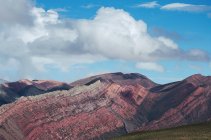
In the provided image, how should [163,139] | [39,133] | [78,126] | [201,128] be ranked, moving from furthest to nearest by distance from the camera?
[78,126] → [39,133] → [201,128] → [163,139]

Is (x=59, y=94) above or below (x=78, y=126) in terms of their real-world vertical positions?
above

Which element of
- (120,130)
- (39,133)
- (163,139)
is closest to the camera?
(163,139)

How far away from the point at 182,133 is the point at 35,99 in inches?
4080

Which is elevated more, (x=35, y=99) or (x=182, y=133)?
(x=35, y=99)

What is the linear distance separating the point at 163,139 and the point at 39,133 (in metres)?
84.7

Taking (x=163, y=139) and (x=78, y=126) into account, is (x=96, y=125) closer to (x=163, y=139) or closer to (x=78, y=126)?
(x=78, y=126)

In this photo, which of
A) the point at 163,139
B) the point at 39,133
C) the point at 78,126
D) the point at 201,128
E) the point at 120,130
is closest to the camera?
the point at 163,139

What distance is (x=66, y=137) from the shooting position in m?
168

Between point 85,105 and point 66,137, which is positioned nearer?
point 66,137

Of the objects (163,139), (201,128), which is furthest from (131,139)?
(201,128)

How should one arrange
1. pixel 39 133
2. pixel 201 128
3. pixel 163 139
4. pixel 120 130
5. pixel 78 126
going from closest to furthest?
pixel 163 139 → pixel 201 128 → pixel 39 133 → pixel 78 126 → pixel 120 130

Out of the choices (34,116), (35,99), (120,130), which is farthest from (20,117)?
(120,130)

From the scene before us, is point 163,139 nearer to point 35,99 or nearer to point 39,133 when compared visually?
point 39,133

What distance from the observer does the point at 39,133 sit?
164500 millimetres
